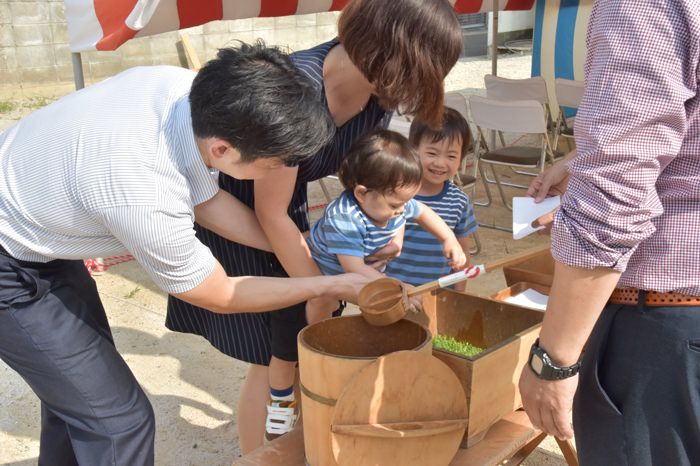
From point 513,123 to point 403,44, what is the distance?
354 centimetres

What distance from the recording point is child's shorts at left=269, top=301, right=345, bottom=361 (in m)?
2.02

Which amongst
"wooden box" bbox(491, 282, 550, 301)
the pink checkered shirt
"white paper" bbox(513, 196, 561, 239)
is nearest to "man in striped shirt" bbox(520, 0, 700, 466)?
the pink checkered shirt

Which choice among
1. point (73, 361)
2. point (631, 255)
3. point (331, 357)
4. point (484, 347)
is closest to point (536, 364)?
point (631, 255)

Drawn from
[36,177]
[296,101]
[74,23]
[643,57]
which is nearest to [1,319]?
[36,177]

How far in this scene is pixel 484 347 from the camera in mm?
1964

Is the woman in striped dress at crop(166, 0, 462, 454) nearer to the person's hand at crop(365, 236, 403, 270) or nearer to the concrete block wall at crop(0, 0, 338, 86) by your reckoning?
the person's hand at crop(365, 236, 403, 270)

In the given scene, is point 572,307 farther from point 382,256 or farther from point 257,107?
point 382,256

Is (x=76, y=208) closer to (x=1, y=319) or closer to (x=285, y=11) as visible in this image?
(x=1, y=319)

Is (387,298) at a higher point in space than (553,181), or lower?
lower

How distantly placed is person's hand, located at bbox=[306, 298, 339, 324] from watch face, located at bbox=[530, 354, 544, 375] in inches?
32.6

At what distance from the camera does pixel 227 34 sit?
372 inches

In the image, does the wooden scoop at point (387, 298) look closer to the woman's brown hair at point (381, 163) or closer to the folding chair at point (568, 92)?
the woman's brown hair at point (381, 163)

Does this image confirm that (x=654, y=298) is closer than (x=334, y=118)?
Yes

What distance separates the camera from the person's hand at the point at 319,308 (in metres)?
1.95
